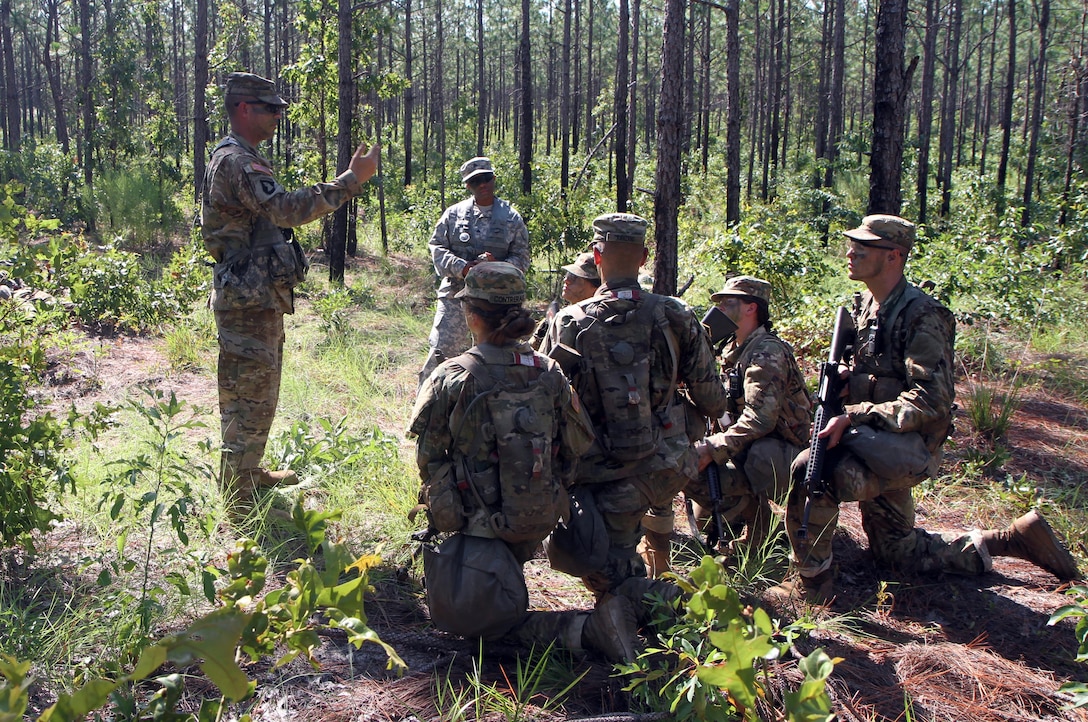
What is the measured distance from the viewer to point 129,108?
18172mm

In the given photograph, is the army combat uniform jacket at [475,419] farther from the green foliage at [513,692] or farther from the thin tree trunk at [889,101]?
the thin tree trunk at [889,101]

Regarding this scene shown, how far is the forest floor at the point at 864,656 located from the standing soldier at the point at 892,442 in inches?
5.5

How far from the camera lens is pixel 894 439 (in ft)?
11.6

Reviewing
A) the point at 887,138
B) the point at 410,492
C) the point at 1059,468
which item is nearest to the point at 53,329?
the point at 410,492

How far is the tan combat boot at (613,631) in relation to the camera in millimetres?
2691

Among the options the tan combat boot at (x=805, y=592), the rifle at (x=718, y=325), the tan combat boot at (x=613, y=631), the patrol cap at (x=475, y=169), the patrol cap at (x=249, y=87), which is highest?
the patrol cap at (x=249, y=87)

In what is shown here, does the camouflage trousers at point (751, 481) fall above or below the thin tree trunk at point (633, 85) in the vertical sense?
below

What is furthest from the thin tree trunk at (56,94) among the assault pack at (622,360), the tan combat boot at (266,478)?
the assault pack at (622,360)

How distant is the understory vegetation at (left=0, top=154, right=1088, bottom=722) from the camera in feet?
6.37

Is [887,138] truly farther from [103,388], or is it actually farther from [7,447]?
[103,388]

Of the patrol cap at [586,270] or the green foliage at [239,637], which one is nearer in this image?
the green foliage at [239,637]

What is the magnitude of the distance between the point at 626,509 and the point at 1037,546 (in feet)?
6.62

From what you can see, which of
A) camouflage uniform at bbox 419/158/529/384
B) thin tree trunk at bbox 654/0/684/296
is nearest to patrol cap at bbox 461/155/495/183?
camouflage uniform at bbox 419/158/529/384

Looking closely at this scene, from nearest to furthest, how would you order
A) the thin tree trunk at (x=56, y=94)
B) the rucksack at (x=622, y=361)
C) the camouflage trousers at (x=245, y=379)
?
the rucksack at (x=622, y=361)
the camouflage trousers at (x=245, y=379)
the thin tree trunk at (x=56, y=94)
